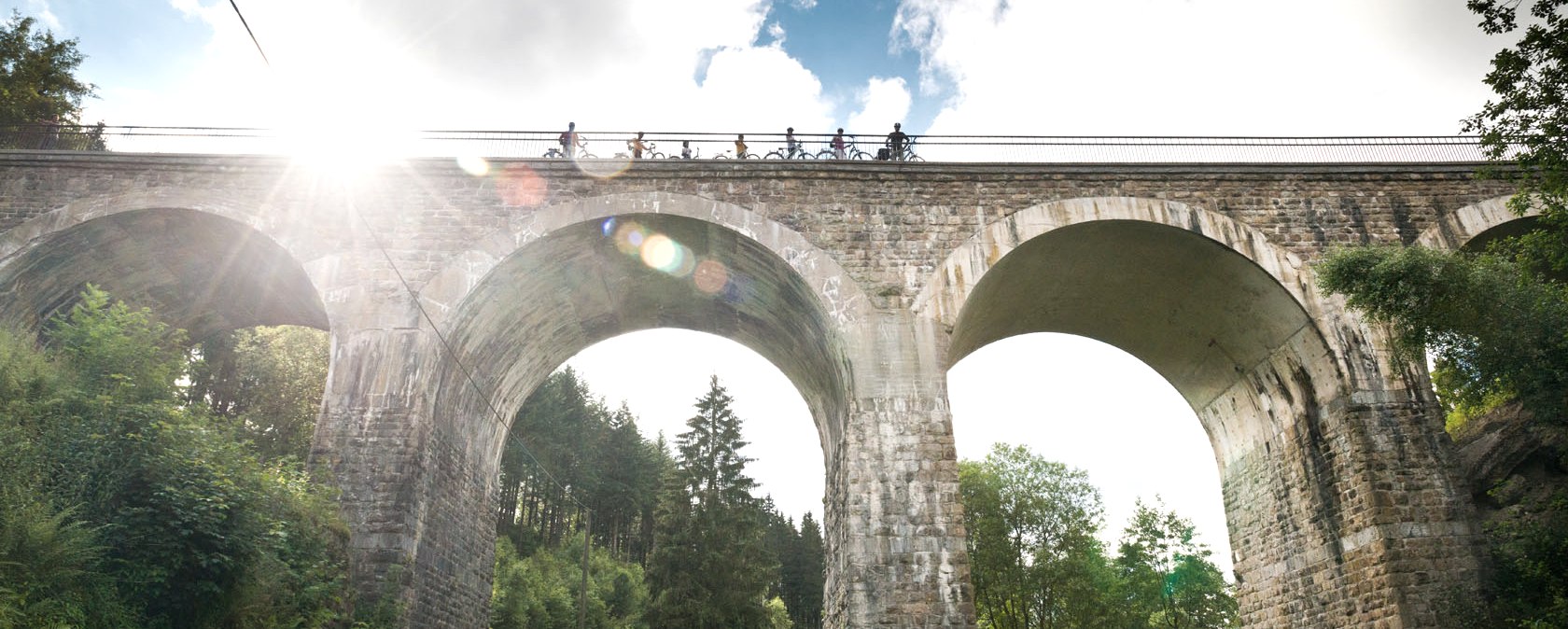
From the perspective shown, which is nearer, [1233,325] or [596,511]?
[1233,325]

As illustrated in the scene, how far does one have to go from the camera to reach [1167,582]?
131 ft

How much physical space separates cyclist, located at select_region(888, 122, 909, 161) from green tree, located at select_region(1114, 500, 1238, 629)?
3031cm

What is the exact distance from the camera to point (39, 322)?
15.2 m

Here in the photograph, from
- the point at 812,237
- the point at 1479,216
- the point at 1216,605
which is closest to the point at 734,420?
the point at 1216,605

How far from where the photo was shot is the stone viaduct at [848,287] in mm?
12727

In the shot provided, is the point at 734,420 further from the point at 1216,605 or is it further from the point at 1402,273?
the point at 1402,273

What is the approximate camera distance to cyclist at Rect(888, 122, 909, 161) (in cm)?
1595

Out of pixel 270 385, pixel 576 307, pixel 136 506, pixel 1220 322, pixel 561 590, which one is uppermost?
pixel 270 385

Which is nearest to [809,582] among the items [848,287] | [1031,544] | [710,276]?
[1031,544]

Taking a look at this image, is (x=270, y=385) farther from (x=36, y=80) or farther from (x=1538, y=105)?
(x=1538, y=105)

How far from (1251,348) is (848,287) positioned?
25.6 feet

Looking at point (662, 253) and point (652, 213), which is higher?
point (652, 213)

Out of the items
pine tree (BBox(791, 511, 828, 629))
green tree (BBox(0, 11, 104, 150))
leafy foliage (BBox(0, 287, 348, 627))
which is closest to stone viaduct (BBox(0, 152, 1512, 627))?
leafy foliage (BBox(0, 287, 348, 627))

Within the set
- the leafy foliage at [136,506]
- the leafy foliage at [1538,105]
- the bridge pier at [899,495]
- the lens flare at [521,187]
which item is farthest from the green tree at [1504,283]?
the leafy foliage at [136,506]
